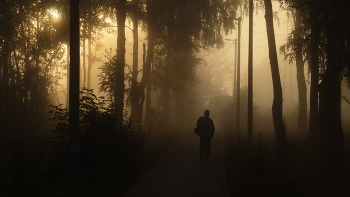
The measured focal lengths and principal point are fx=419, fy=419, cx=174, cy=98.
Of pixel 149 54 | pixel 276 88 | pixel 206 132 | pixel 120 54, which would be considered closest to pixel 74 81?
pixel 206 132

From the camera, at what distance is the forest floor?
31.1ft

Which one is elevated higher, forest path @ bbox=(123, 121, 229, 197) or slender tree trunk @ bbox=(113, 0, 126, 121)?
slender tree trunk @ bbox=(113, 0, 126, 121)

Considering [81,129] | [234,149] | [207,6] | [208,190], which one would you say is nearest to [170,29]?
[207,6]

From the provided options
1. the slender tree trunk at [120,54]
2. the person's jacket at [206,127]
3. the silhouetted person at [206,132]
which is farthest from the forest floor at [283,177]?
the slender tree trunk at [120,54]

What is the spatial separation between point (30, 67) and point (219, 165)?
18213 millimetres

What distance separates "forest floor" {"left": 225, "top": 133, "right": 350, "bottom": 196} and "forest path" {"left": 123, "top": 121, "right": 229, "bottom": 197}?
1.40ft

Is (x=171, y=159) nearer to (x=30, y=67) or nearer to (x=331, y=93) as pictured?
(x=331, y=93)

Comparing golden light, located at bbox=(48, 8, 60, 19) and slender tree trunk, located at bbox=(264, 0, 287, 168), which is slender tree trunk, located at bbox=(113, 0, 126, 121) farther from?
golden light, located at bbox=(48, 8, 60, 19)

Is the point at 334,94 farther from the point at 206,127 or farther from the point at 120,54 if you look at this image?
the point at 120,54

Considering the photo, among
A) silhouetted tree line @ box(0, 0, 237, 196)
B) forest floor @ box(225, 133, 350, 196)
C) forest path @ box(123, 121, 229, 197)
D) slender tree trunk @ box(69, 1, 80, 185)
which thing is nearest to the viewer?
forest floor @ box(225, 133, 350, 196)

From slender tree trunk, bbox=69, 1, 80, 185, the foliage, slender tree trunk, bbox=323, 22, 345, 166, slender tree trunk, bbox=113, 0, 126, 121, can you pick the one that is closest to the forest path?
the foliage

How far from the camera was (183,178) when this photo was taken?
476 inches

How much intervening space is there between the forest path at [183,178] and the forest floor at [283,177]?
1.40 ft

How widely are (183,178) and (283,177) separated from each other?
3339 millimetres
